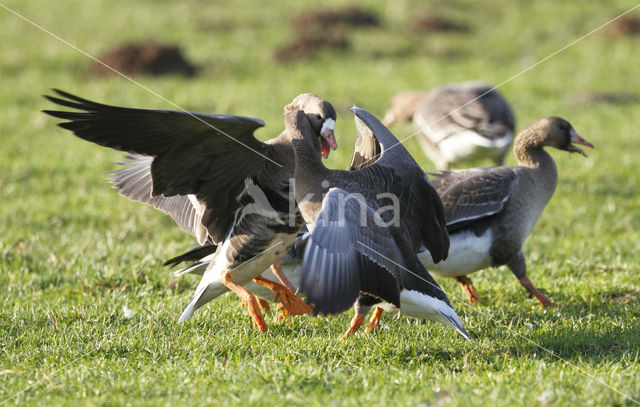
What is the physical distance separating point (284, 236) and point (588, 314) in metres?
2.36

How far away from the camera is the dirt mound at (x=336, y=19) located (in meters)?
18.3

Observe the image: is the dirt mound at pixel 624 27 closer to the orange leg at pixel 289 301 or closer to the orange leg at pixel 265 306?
the orange leg at pixel 265 306

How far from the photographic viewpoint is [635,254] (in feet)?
23.2

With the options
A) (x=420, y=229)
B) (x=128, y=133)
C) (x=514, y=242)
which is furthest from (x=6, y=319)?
(x=514, y=242)

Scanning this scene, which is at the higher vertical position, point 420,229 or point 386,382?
point 420,229

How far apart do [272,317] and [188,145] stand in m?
1.68

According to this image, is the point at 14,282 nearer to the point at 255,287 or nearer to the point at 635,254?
the point at 255,287

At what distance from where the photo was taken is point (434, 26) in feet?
60.6

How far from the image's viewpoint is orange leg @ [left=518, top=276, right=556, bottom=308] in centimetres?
585

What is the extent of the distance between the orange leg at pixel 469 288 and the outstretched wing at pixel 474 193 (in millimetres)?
434

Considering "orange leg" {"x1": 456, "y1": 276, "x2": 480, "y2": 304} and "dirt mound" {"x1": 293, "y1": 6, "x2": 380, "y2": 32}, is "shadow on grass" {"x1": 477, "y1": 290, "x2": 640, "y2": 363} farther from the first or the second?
"dirt mound" {"x1": 293, "y1": 6, "x2": 380, "y2": 32}

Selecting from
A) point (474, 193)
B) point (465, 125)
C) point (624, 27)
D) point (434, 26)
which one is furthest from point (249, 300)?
point (624, 27)

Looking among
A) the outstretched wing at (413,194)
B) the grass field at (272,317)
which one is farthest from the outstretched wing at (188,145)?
the grass field at (272,317)

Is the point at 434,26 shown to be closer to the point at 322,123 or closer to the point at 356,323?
the point at 322,123
